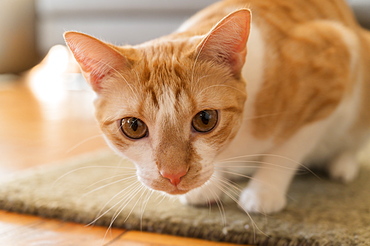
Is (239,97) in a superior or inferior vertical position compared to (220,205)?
superior

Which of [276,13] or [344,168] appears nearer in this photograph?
[276,13]

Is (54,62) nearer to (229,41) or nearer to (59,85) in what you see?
(59,85)

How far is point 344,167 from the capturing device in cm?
164

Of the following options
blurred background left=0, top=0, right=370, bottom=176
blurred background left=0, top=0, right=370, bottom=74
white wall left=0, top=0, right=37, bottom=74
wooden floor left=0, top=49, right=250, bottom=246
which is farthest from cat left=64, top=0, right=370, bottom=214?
white wall left=0, top=0, right=37, bottom=74

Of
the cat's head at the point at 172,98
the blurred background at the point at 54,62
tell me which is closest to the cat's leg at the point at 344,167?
the cat's head at the point at 172,98

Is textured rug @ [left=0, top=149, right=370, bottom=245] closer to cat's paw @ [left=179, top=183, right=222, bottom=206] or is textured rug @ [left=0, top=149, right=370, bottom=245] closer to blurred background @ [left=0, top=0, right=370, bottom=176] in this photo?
cat's paw @ [left=179, top=183, right=222, bottom=206]

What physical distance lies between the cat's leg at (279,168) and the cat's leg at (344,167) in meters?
0.28

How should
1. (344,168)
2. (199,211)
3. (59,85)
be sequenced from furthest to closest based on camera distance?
(59,85), (344,168), (199,211)

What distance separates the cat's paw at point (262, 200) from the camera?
1.27 metres

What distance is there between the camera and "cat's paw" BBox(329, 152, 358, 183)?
5.30 feet

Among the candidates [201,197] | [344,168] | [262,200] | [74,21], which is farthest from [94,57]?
[74,21]

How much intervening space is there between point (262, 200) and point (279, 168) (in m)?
0.15

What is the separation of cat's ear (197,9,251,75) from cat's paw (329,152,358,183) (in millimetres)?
718

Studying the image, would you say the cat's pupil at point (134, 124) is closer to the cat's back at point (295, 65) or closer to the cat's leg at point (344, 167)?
the cat's back at point (295, 65)
